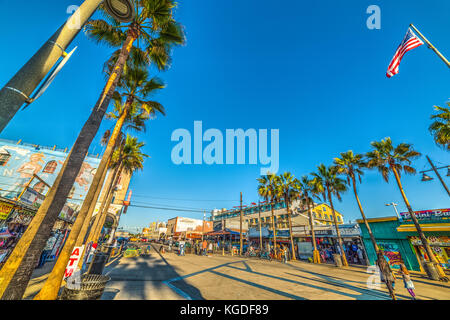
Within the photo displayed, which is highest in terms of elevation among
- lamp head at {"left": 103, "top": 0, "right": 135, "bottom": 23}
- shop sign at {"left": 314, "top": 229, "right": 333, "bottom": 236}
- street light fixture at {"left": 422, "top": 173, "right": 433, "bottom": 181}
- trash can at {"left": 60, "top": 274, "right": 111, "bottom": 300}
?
street light fixture at {"left": 422, "top": 173, "right": 433, "bottom": 181}

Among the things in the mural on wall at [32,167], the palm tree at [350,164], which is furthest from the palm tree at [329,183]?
the mural on wall at [32,167]

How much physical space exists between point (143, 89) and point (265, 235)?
29.8 meters

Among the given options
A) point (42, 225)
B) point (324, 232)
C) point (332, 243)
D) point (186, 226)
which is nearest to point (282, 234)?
point (324, 232)

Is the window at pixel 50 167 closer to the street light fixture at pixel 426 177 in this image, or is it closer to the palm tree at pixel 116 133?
the palm tree at pixel 116 133

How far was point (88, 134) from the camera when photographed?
15.9 feet

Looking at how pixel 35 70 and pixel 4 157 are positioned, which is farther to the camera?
pixel 4 157

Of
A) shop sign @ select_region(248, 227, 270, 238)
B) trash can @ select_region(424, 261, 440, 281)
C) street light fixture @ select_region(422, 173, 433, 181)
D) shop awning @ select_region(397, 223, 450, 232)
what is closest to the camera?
trash can @ select_region(424, 261, 440, 281)

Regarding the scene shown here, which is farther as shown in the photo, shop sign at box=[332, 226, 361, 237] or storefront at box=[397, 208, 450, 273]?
shop sign at box=[332, 226, 361, 237]

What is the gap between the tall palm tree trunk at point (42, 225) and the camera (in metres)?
3.06

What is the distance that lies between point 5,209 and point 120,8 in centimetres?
983

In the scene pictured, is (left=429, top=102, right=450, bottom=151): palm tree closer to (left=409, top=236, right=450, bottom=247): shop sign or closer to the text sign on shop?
(left=409, top=236, right=450, bottom=247): shop sign

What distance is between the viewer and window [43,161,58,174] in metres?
26.9

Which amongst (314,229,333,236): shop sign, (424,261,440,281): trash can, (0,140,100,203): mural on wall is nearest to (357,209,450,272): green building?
(424,261,440,281): trash can

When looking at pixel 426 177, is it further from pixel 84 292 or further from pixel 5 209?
pixel 5 209
